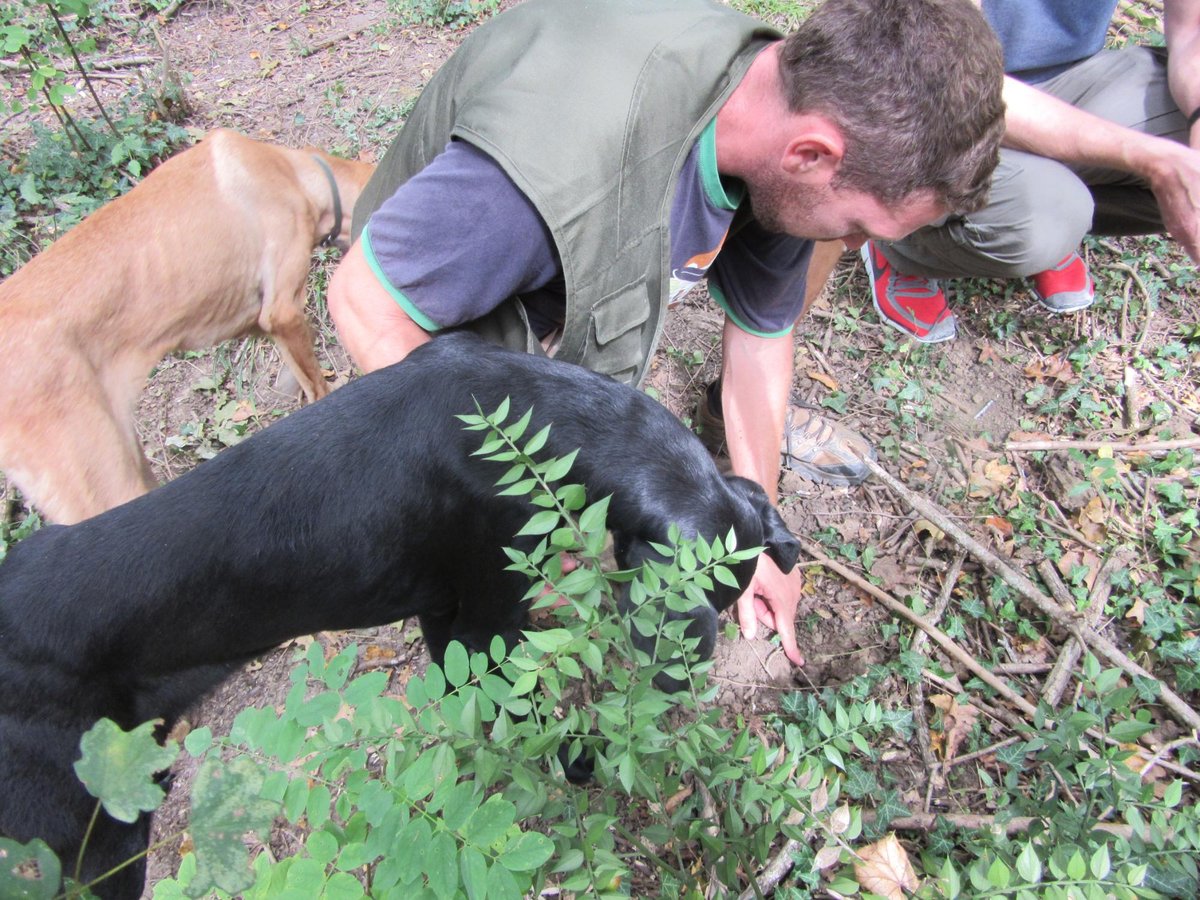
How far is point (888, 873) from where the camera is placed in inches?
58.5

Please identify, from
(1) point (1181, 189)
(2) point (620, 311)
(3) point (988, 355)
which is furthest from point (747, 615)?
(1) point (1181, 189)

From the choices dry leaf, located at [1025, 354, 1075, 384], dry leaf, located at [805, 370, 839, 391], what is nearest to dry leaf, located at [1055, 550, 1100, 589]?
dry leaf, located at [1025, 354, 1075, 384]

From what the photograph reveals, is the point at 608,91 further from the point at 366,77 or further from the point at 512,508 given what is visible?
the point at 366,77

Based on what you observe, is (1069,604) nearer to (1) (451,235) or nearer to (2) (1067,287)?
(2) (1067,287)

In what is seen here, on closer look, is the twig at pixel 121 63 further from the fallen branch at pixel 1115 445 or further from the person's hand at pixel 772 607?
the fallen branch at pixel 1115 445

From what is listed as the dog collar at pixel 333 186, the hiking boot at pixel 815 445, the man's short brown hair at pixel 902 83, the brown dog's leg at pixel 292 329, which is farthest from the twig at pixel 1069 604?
the dog collar at pixel 333 186

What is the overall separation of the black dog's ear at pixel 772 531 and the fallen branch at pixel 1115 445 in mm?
1583

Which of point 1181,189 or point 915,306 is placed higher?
point 1181,189

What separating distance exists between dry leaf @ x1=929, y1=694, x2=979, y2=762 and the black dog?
3.18ft

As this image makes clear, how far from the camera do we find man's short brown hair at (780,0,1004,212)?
1813 mm

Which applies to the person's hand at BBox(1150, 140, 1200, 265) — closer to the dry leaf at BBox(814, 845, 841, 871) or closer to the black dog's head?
the black dog's head

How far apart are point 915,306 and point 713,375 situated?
3.41 feet

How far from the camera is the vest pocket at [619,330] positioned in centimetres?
215

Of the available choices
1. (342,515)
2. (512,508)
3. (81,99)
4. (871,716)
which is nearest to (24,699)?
(342,515)
